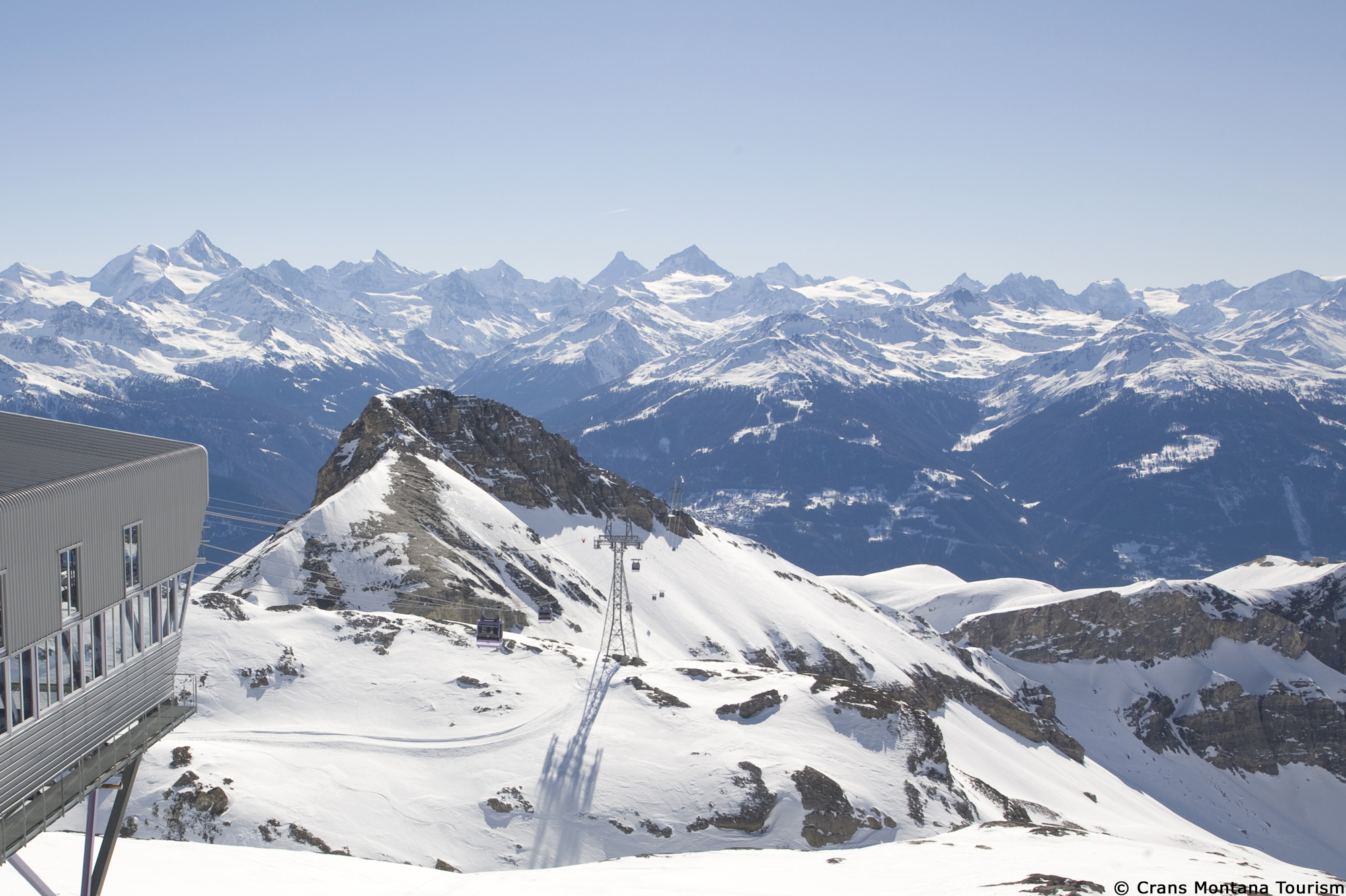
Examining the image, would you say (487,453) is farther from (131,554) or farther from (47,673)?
(47,673)

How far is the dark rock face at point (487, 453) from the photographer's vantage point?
144 metres

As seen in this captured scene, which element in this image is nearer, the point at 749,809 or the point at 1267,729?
the point at 749,809

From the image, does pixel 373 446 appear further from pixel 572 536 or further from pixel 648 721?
pixel 648 721

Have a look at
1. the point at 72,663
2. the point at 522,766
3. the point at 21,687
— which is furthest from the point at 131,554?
the point at 522,766

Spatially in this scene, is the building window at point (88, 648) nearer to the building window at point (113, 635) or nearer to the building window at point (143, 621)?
the building window at point (113, 635)

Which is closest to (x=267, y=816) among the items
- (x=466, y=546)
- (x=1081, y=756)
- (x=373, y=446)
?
(x=466, y=546)

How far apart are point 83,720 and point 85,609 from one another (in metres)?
3.50

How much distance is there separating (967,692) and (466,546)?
95831 millimetres

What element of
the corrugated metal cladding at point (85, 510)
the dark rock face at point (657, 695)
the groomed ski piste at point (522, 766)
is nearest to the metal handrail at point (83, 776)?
the corrugated metal cladding at point (85, 510)

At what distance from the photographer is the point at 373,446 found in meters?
142

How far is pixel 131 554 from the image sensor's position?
28.3 metres

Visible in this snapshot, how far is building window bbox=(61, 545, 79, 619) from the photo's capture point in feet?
82.5

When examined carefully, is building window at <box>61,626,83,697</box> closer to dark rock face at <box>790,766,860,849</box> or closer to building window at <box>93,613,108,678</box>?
building window at <box>93,613,108,678</box>

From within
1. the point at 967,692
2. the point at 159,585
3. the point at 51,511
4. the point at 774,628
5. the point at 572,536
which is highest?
the point at 51,511
